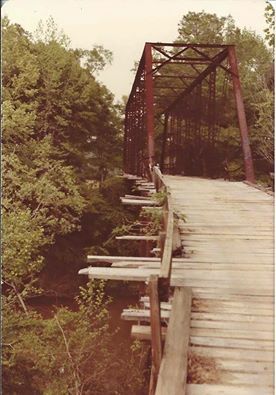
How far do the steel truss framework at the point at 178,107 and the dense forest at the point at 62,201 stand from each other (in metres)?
1.89

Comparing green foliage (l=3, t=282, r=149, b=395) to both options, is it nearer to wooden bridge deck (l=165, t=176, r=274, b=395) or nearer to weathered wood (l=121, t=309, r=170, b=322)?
wooden bridge deck (l=165, t=176, r=274, b=395)

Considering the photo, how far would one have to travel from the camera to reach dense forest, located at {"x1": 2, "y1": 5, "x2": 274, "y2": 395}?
42.3 feet

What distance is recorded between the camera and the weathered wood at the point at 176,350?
339 cm

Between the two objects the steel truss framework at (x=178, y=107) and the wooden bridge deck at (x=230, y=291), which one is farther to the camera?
the steel truss framework at (x=178, y=107)

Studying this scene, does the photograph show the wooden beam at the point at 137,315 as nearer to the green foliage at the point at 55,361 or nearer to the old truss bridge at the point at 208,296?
the old truss bridge at the point at 208,296

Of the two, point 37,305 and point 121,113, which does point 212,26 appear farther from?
point 37,305

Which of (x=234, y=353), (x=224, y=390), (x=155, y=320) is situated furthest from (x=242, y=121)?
(x=224, y=390)

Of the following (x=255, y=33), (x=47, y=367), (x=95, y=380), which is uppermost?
(x=255, y=33)

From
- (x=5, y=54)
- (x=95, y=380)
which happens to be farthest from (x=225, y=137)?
(x=95, y=380)

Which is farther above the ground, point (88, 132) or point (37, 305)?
point (88, 132)

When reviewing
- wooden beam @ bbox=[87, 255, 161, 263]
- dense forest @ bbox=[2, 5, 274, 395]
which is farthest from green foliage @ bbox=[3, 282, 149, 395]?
wooden beam @ bbox=[87, 255, 161, 263]

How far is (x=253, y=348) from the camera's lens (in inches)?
162

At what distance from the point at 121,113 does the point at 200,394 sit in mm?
30010

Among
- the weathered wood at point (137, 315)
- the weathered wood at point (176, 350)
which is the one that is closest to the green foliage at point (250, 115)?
the weathered wood at point (176, 350)
